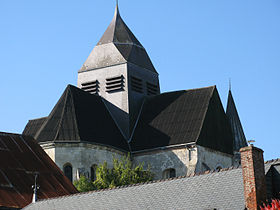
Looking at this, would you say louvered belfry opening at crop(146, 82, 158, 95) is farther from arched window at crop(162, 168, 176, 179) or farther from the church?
arched window at crop(162, 168, 176, 179)

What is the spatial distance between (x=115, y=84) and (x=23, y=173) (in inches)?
623

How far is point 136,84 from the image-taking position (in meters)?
46.4

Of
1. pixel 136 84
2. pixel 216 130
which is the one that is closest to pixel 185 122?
pixel 216 130

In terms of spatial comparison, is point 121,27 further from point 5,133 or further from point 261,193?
point 261,193

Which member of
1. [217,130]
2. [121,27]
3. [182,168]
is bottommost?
[182,168]

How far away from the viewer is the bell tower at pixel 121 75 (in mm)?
44938

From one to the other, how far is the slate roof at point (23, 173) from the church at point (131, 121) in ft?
18.7

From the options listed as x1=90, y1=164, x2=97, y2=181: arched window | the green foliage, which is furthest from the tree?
x1=90, y1=164, x2=97, y2=181: arched window

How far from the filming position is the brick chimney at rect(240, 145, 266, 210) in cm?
1983

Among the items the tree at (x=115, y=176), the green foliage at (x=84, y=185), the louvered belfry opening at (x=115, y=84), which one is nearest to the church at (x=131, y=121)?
the louvered belfry opening at (x=115, y=84)

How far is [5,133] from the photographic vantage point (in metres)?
32.9

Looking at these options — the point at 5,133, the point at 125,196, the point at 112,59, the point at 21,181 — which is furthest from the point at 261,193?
the point at 112,59

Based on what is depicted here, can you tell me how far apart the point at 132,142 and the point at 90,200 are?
1890cm

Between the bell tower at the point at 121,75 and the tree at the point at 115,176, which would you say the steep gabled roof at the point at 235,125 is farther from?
the tree at the point at 115,176
